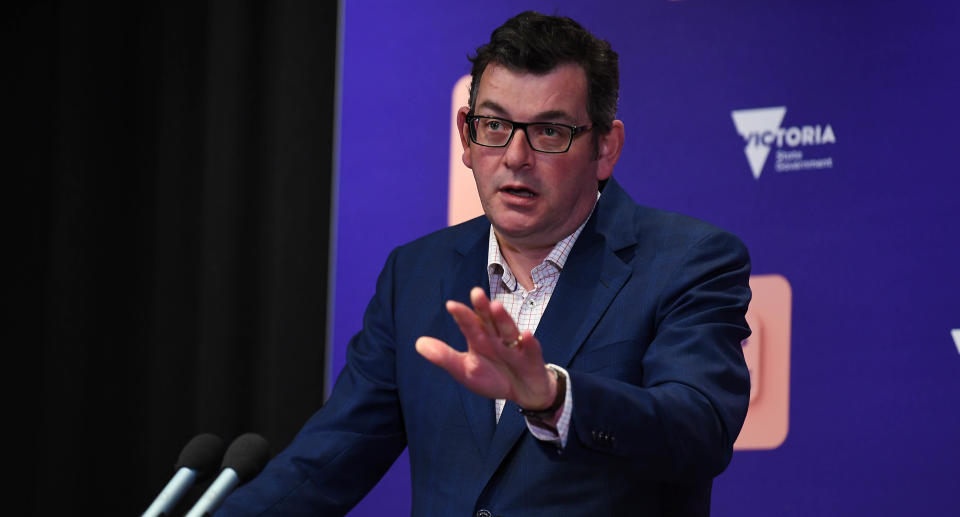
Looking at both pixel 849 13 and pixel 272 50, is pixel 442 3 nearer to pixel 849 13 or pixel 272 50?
pixel 272 50

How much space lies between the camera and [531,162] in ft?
7.29

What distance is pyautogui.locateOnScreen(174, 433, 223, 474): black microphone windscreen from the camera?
2193mm

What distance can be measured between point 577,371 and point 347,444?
0.66 m

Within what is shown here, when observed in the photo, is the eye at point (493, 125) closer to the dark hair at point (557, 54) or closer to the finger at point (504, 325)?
the dark hair at point (557, 54)

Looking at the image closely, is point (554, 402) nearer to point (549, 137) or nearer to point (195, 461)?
point (549, 137)

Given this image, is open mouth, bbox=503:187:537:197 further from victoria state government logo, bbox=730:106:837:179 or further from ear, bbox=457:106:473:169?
victoria state government logo, bbox=730:106:837:179

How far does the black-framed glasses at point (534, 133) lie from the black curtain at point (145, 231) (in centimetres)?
176

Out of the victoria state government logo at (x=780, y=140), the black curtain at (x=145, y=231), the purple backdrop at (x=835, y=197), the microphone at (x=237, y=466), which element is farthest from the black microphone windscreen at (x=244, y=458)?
the black curtain at (x=145, y=231)

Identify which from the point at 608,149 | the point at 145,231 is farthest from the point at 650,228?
the point at 145,231

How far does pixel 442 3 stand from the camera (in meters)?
3.56

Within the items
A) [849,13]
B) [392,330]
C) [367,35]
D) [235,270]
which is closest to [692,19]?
[849,13]

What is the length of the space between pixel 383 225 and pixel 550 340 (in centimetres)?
155

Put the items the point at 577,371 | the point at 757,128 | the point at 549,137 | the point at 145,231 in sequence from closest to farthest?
the point at 577,371 < the point at 549,137 < the point at 757,128 < the point at 145,231

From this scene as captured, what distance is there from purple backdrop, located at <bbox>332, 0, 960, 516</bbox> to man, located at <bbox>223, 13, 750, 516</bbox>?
2.51 ft
